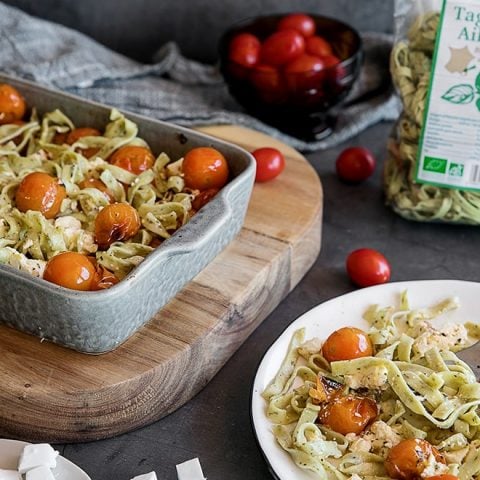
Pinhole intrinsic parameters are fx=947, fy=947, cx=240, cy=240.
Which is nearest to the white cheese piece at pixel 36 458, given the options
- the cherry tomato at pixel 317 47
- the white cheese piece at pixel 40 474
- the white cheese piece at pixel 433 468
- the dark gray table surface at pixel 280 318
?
the white cheese piece at pixel 40 474

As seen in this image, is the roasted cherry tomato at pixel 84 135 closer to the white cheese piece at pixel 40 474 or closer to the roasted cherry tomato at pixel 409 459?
the white cheese piece at pixel 40 474

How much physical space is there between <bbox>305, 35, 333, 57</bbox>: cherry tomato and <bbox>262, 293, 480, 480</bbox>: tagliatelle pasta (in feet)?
2.50

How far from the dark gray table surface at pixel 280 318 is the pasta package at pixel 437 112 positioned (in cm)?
6

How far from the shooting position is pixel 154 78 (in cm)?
220

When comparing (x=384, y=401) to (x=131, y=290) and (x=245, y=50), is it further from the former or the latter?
(x=245, y=50)

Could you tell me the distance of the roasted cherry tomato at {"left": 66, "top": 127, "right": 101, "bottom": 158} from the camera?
171cm

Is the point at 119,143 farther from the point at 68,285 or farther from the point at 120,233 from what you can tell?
the point at 68,285

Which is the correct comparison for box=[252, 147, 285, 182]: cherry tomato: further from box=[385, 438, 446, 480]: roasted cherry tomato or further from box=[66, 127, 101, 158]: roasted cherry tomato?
box=[385, 438, 446, 480]: roasted cherry tomato

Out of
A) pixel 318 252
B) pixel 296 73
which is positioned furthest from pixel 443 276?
pixel 296 73

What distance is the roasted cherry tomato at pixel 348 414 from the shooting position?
4.22 feet

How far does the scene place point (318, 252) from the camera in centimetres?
175

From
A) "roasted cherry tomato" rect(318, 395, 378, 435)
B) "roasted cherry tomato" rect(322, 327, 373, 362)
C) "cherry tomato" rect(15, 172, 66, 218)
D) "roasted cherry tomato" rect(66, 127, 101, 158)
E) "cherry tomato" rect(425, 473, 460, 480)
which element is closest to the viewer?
"cherry tomato" rect(425, 473, 460, 480)

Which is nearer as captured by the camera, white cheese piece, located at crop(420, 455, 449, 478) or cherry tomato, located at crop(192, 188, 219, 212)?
white cheese piece, located at crop(420, 455, 449, 478)

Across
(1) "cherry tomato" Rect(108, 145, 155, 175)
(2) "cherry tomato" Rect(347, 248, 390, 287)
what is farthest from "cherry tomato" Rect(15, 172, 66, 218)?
(2) "cherry tomato" Rect(347, 248, 390, 287)
